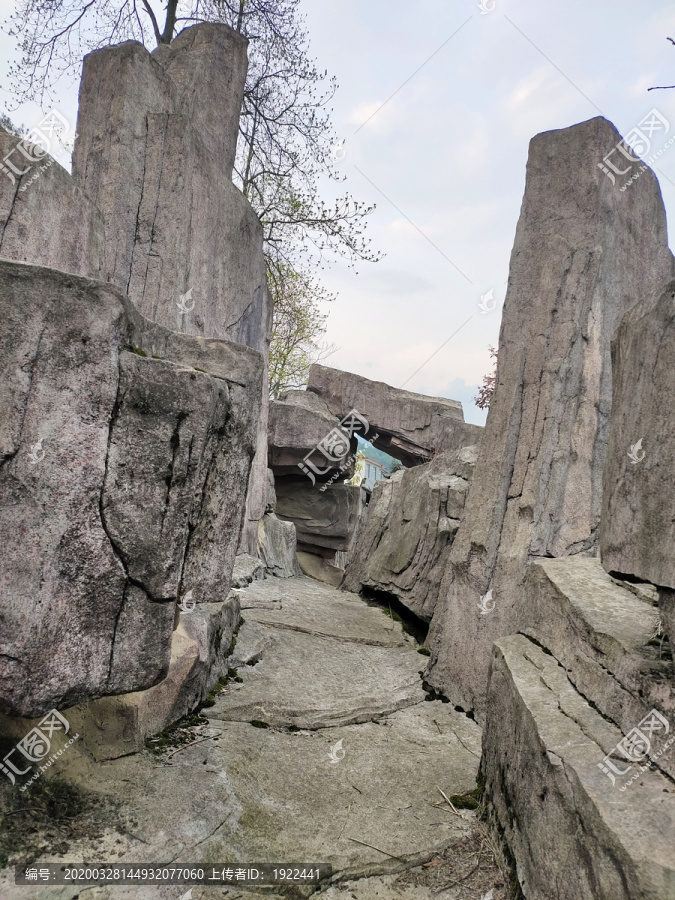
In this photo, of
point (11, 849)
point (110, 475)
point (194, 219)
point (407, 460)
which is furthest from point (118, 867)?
point (407, 460)

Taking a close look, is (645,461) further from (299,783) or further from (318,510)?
(318,510)

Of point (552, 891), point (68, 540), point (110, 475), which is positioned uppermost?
point (110, 475)

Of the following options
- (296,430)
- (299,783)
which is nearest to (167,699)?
(299,783)

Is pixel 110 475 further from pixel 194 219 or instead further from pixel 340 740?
pixel 194 219

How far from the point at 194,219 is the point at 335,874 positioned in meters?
6.20

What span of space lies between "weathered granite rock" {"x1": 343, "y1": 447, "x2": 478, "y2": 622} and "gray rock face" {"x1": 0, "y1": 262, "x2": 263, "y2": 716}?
4920 mm

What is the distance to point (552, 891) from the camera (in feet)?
7.14

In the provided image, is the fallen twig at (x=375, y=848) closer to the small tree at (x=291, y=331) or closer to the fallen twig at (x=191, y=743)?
the fallen twig at (x=191, y=743)

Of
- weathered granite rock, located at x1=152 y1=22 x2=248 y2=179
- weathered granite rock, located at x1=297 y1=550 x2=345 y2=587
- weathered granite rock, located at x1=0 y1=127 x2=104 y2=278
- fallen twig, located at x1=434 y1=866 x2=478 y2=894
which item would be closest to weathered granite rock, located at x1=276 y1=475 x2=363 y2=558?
weathered granite rock, located at x1=297 y1=550 x2=345 y2=587

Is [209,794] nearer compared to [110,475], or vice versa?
[110,475]

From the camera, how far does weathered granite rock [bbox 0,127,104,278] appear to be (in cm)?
364

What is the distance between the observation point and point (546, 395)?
5.47m

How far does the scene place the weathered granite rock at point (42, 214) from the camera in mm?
3643

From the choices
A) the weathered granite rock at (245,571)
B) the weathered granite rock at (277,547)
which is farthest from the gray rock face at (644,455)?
the weathered granite rock at (277,547)
